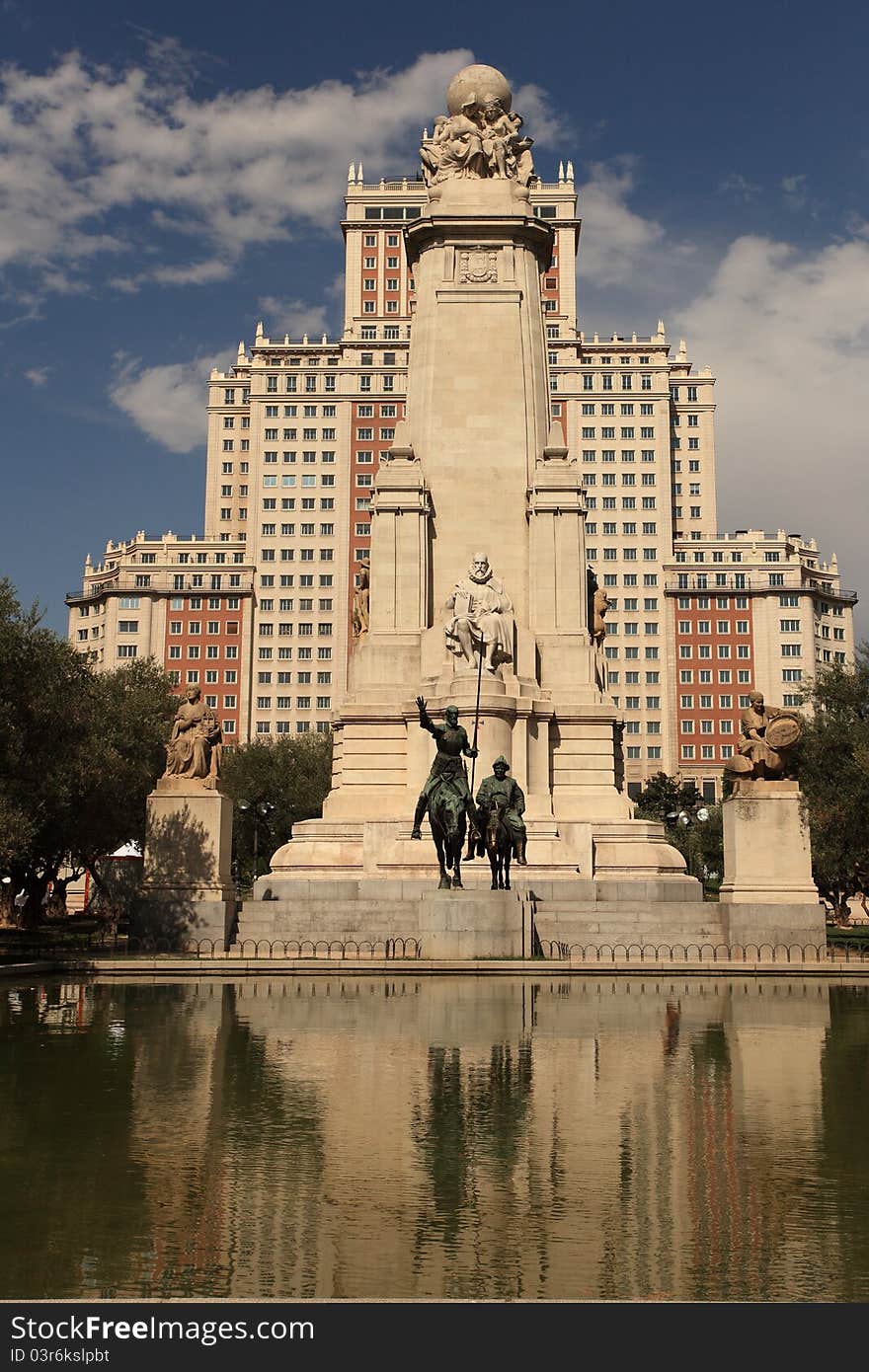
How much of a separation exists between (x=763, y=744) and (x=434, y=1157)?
2349 cm

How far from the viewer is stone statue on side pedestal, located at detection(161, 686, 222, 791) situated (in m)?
31.0

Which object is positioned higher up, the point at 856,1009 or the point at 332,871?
the point at 332,871

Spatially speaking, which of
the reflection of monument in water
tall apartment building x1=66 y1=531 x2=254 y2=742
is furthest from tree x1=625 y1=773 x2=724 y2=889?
tall apartment building x1=66 y1=531 x2=254 y2=742

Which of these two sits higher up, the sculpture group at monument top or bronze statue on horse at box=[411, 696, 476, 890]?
the sculpture group at monument top

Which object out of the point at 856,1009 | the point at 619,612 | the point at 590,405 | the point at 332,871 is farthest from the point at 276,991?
the point at 590,405

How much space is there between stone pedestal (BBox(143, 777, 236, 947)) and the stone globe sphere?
23.3 metres

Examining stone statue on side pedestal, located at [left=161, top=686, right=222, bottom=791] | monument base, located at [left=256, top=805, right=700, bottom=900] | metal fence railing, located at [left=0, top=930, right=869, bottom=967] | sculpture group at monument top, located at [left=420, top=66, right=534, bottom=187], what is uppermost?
sculpture group at monument top, located at [left=420, top=66, right=534, bottom=187]

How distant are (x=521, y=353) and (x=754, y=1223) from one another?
34238mm

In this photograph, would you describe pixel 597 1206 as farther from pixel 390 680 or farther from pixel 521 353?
pixel 521 353

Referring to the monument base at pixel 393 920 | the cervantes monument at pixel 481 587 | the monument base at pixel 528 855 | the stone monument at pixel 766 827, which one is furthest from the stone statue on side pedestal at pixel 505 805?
the stone monument at pixel 766 827

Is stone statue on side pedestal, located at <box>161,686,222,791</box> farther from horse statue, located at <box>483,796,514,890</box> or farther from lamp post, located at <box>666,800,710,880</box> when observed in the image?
lamp post, located at <box>666,800,710,880</box>

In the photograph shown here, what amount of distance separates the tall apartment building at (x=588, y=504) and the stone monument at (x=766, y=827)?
93.9 m

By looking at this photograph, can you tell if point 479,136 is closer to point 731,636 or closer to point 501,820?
point 501,820

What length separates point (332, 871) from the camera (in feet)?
108
